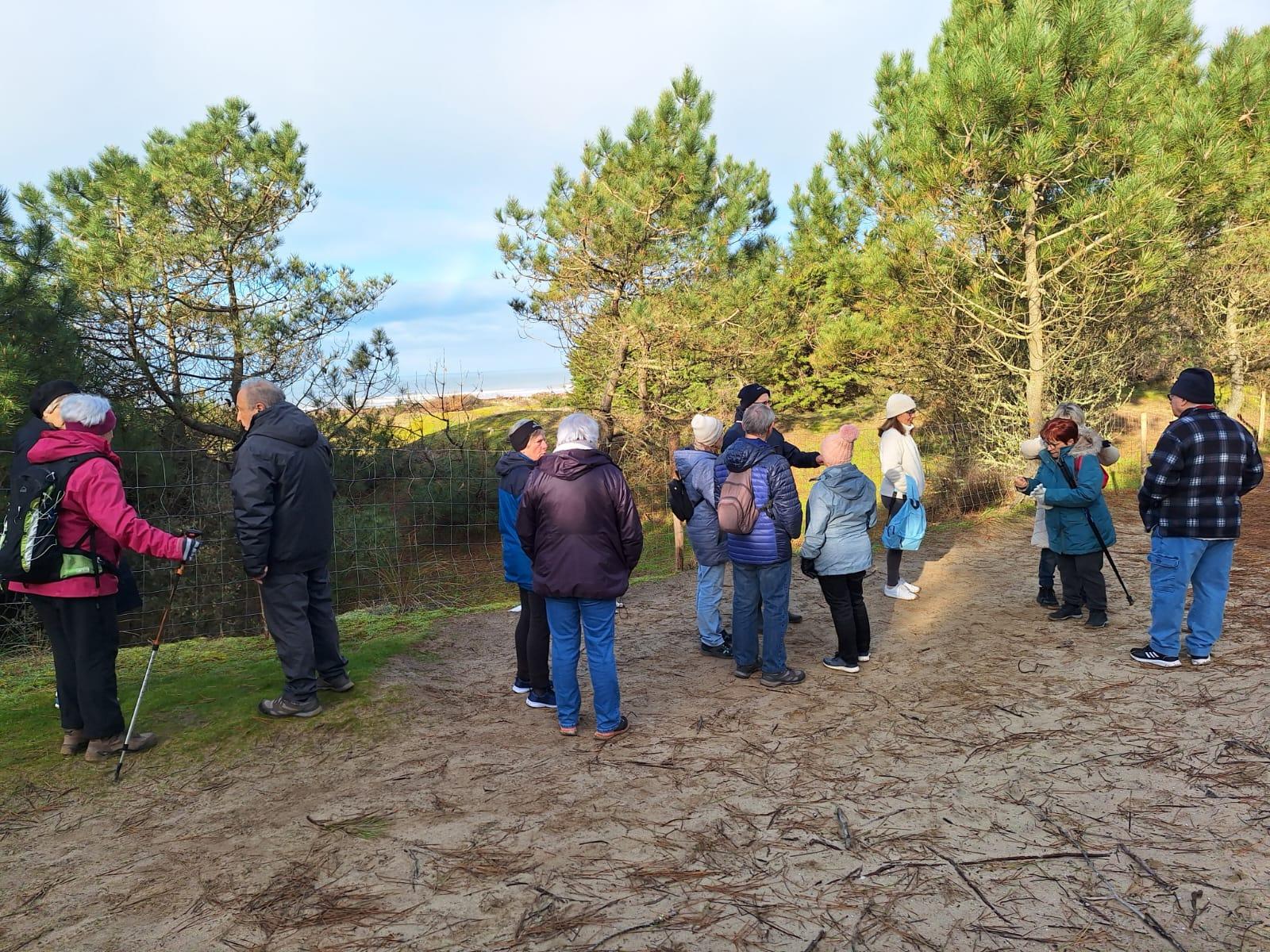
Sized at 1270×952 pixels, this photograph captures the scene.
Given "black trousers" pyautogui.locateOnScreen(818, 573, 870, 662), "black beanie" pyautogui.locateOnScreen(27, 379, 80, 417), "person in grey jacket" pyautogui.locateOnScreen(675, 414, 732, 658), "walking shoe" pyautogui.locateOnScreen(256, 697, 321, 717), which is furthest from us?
"person in grey jacket" pyautogui.locateOnScreen(675, 414, 732, 658)

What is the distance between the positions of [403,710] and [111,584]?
5.34ft

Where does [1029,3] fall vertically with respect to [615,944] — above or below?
above

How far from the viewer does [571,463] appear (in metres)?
3.83

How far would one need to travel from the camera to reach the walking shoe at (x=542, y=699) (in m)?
4.50

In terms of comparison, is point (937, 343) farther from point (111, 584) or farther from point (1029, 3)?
point (111, 584)

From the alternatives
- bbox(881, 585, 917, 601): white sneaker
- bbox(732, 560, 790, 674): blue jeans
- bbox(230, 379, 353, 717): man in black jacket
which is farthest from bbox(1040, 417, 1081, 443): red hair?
bbox(230, 379, 353, 717): man in black jacket

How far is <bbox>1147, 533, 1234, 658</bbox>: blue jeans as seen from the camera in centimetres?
450

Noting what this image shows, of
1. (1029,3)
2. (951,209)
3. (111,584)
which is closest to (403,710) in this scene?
(111,584)

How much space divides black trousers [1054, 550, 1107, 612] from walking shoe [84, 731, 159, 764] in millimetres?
5865

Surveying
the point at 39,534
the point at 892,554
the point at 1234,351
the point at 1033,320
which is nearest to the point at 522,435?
the point at 39,534

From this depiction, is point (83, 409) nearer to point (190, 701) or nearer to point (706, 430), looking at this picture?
point (190, 701)

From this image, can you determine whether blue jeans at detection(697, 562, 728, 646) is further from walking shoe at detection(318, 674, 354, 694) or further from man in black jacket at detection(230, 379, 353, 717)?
man in black jacket at detection(230, 379, 353, 717)

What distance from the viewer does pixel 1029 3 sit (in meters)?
8.66

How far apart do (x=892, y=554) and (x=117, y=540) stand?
548cm
